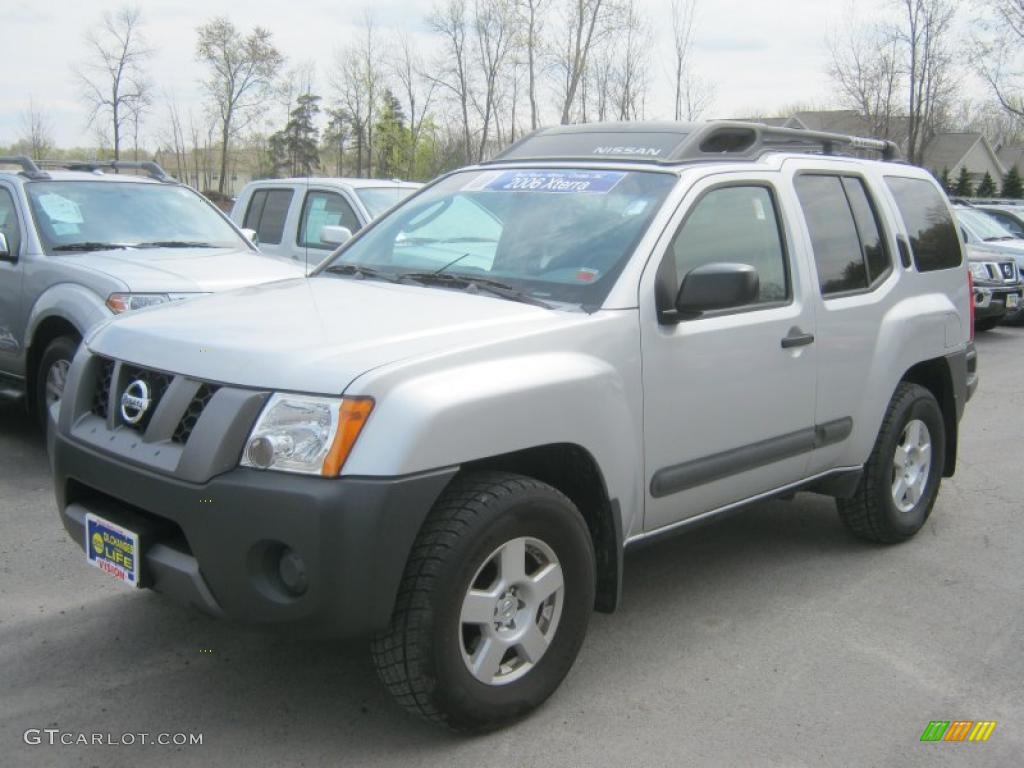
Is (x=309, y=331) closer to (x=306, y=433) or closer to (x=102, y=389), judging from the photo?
(x=306, y=433)

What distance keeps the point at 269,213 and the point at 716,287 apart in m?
7.45

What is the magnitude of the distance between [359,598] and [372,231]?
2.22m

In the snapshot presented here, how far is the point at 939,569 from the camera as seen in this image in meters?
4.87

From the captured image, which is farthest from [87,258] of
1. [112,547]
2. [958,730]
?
[958,730]

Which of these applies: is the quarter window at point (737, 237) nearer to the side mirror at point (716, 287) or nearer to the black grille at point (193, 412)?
the side mirror at point (716, 287)

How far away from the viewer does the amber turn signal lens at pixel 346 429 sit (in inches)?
109

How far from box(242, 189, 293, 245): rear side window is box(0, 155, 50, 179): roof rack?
2604 mm

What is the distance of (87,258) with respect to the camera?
21.7 feet

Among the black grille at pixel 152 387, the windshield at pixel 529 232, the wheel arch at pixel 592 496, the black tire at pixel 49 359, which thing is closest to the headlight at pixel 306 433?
the black grille at pixel 152 387

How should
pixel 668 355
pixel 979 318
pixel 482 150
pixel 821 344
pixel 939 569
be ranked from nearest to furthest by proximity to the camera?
pixel 668 355 → pixel 821 344 → pixel 939 569 → pixel 979 318 → pixel 482 150

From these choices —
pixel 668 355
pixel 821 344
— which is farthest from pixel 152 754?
pixel 821 344

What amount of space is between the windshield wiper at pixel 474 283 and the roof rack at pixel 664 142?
0.87 meters

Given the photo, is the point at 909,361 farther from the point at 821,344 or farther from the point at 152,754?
the point at 152,754

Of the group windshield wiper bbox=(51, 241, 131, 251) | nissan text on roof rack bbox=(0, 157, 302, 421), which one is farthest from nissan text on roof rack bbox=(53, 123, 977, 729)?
windshield wiper bbox=(51, 241, 131, 251)
